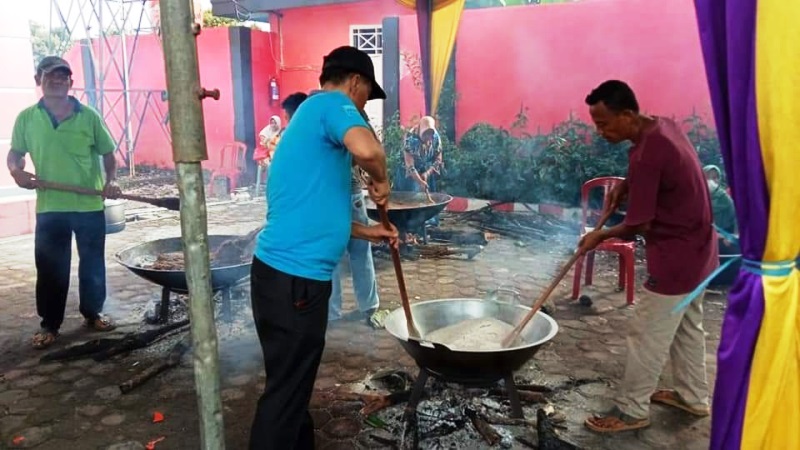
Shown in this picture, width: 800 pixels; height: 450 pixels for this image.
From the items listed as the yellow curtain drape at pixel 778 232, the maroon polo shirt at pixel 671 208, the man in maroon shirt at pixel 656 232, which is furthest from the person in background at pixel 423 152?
the yellow curtain drape at pixel 778 232

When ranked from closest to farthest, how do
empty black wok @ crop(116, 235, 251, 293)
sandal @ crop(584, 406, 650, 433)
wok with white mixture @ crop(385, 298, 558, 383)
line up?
wok with white mixture @ crop(385, 298, 558, 383) < sandal @ crop(584, 406, 650, 433) < empty black wok @ crop(116, 235, 251, 293)

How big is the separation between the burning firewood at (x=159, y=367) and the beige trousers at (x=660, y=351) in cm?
310

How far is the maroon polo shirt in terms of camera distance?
308cm

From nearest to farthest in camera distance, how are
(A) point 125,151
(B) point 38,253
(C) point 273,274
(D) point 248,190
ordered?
(C) point 273,274 < (B) point 38,253 < (D) point 248,190 < (A) point 125,151

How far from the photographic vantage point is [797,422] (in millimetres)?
1696

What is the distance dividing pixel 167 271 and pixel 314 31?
10342 millimetres

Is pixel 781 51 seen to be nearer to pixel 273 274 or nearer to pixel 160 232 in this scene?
pixel 273 274

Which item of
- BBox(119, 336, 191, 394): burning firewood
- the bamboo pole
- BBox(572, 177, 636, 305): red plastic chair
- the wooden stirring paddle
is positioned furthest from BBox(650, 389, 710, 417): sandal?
the wooden stirring paddle

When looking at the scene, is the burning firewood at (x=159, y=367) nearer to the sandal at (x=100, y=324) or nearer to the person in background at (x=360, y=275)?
the sandal at (x=100, y=324)

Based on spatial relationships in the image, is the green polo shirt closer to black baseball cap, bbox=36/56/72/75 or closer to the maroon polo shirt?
black baseball cap, bbox=36/56/72/75

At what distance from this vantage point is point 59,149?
462cm

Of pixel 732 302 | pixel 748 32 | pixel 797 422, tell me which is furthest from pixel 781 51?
pixel 797 422

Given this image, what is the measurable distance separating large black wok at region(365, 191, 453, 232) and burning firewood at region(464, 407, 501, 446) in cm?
292

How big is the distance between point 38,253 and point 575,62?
26.7ft
